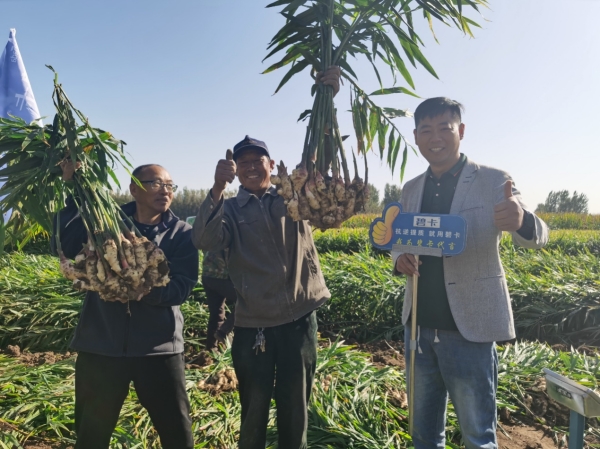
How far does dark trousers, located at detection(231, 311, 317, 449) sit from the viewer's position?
6.05 feet

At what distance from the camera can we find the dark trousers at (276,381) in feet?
6.05

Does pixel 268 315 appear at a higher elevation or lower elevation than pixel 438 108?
lower

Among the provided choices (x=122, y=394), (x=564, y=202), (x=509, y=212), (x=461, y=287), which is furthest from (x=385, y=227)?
(x=564, y=202)

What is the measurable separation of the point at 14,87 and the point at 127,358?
7361 mm

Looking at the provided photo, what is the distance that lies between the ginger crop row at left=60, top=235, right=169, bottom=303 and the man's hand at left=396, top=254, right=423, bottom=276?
1.01 metres

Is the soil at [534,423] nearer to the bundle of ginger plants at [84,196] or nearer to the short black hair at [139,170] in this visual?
the bundle of ginger plants at [84,196]

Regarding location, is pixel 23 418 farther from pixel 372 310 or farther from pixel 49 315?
pixel 372 310

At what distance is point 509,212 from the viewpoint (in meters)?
1.50

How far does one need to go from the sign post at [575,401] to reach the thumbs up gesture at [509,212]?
1.83 feet

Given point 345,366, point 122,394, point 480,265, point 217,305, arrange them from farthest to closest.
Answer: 1. point 217,305
2. point 345,366
3. point 122,394
4. point 480,265

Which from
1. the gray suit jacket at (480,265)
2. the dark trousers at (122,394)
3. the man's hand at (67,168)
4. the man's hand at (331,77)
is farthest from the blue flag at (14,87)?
the gray suit jacket at (480,265)

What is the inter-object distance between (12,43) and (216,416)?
804 cm

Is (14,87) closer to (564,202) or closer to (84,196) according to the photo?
(84,196)

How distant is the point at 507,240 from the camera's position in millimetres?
7613
